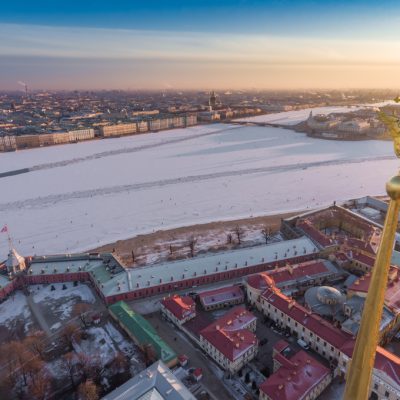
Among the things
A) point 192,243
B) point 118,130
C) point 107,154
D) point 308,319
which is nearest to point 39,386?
point 308,319

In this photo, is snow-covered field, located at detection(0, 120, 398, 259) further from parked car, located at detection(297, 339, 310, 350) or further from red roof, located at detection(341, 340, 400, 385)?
red roof, located at detection(341, 340, 400, 385)

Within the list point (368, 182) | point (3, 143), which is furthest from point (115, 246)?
point (3, 143)

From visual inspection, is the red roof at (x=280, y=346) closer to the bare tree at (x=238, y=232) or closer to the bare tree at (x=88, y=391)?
the bare tree at (x=88, y=391)

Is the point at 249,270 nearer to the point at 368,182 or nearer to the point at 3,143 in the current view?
the point at 368,182

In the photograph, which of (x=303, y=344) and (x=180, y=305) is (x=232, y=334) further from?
(x=303, y=344)

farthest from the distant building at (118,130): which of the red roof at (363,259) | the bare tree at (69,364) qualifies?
the bare tree at (69,364)

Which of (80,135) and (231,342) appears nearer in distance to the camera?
(231,342)
